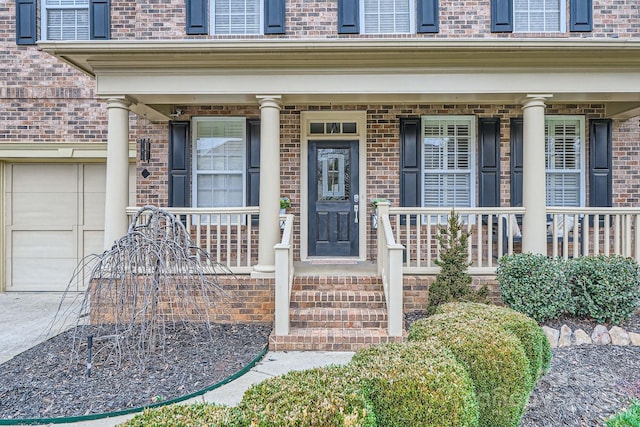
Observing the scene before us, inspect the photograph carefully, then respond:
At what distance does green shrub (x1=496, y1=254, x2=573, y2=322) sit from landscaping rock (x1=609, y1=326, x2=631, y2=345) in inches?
18.4

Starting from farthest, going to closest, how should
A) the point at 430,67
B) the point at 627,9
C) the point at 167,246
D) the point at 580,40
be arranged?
the point at 627,9, the point at 430,67, the point at 580,40, the point at 167,246

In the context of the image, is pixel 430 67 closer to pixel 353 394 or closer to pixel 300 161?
pixel 300 161

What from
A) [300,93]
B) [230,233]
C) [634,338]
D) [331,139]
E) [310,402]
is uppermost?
[300,93]

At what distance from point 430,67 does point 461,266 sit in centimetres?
267

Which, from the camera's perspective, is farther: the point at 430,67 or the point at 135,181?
the point at 135,181

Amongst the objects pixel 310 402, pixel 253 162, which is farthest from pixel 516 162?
pixel 310 402

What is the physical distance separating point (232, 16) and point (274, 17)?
29.5 inches

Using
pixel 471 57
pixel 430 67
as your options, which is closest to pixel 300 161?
pixel 430 67

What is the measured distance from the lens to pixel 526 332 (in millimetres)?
3322

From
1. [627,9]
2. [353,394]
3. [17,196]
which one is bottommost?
[353,394]

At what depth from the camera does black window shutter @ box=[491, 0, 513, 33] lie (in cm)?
724

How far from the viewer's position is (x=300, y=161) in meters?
7.34

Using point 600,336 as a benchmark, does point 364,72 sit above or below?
above

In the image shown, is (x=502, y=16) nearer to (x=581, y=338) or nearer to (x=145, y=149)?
(x=581, y=338)
